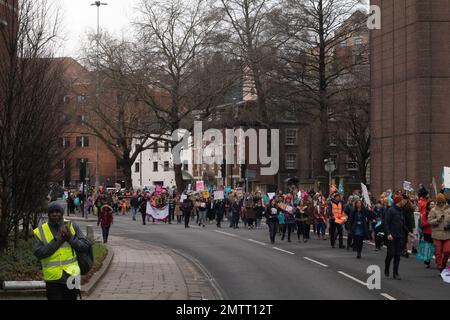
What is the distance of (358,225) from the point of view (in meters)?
21.7

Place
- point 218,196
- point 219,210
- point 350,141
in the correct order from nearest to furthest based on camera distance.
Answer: point 219,210 → point 218,196 → point 350,141

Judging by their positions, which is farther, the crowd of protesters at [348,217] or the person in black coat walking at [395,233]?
the crowd of protesters at [348,217]

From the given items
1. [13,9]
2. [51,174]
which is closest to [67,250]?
[13,9]

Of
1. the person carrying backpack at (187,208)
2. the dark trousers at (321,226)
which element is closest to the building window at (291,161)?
the person carrying backpack at (187,208)

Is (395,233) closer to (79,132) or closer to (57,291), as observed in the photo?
(57,291)

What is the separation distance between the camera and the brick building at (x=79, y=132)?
2342 cm

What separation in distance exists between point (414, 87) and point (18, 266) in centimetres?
2287

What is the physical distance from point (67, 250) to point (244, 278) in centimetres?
858

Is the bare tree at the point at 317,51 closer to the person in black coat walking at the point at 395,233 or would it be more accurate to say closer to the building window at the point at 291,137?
the building window at the point at 291,137

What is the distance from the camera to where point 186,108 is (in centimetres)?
5666

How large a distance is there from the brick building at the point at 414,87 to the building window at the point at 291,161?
4567cm

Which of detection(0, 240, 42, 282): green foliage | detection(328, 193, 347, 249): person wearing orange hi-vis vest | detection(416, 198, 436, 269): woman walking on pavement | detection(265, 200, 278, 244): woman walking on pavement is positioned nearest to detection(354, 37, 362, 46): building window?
detection(265, 200, 278, 244): woman walking on pavement

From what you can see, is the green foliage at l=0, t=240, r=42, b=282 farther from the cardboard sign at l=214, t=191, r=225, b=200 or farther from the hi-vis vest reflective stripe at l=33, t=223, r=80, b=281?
the cardboard sign at l=214, t=191, r=225, b=200

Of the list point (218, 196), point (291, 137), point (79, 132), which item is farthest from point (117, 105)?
point (291, 137)
